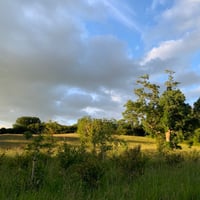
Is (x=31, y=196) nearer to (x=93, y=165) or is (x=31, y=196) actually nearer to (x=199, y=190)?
(x=93, y=165)

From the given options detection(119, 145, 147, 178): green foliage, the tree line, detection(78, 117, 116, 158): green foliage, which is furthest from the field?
the tree line

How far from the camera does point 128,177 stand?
6.23 meters

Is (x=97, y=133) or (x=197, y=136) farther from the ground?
(x=197, y=136)

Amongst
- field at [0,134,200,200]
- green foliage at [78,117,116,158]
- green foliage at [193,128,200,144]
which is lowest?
field at [0,134,200,200]

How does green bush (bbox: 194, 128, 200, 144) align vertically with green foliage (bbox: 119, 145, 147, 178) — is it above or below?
above

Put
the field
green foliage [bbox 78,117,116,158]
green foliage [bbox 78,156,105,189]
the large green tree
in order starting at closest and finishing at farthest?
the field → green foliage [bbox 78,156,105,189] → green foliage [bbox 78,117,116,158] → the large green tree

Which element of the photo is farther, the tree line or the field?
the tree line

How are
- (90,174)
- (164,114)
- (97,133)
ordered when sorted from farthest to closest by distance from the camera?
1. (164,114)
2. (97,133)
3. (90,174)

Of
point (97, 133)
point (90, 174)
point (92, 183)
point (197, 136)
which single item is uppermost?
point (197, 136)

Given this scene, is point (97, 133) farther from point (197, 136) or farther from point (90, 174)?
point (197, 136)

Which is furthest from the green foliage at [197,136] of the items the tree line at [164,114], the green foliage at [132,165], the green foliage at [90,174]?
the green foliage at [90,174]

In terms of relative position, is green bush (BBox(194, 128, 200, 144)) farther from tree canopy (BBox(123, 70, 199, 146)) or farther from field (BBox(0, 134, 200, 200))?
field (BBox(0, 134, 200, 200))

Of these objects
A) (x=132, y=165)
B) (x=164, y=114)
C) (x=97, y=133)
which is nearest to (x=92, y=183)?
(x=132, y=165)

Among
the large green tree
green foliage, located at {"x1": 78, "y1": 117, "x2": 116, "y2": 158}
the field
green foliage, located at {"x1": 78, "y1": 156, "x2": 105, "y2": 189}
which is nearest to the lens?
the field
